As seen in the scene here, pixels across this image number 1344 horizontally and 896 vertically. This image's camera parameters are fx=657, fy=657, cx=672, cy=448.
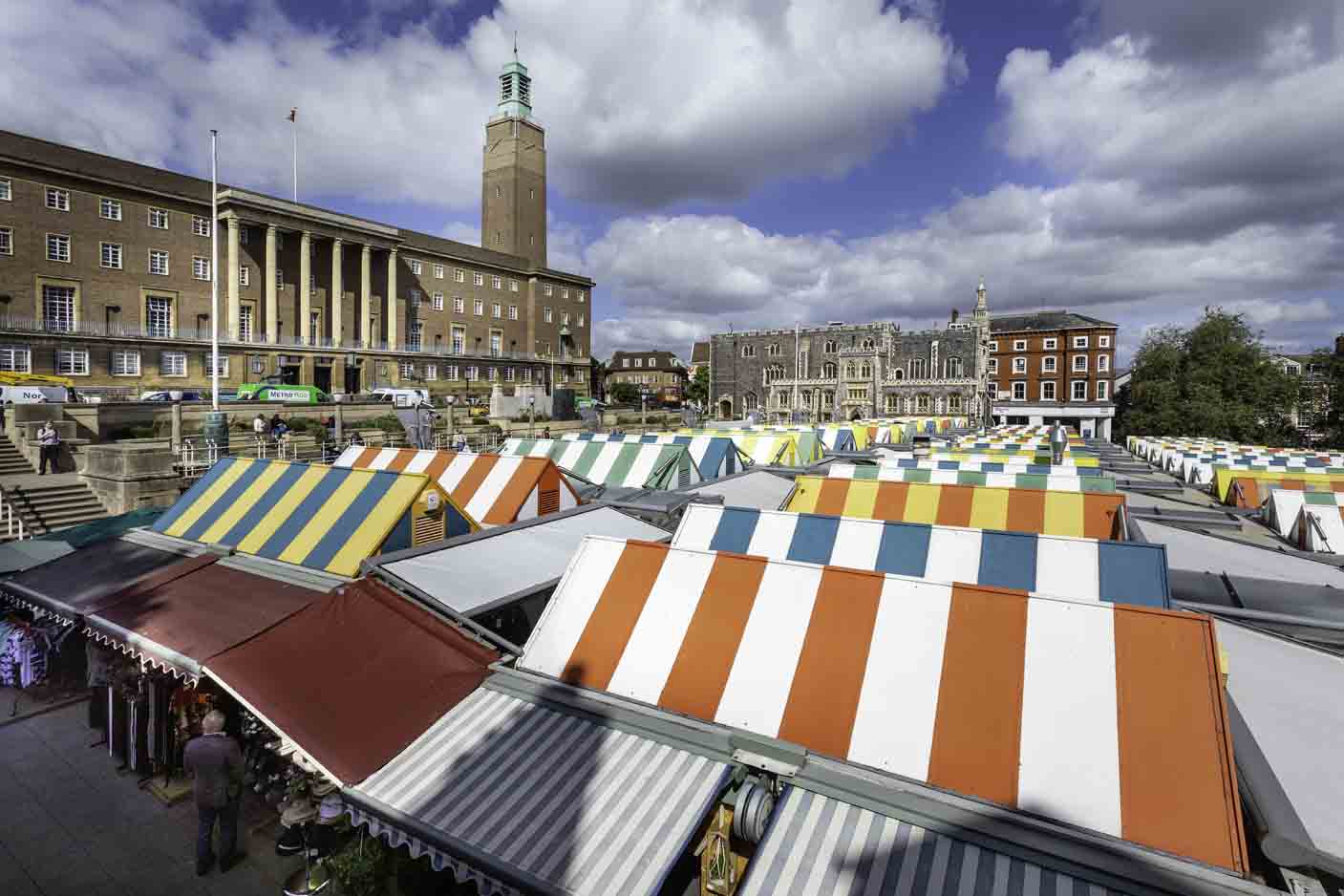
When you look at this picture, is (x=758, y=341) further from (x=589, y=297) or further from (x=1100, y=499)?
(x=1100, y=499)

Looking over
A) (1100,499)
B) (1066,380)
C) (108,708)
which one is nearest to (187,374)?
(108,708)

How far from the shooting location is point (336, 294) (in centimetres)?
5231

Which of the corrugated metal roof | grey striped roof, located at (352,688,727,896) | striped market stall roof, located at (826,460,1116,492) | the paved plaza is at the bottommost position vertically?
the paved plaza

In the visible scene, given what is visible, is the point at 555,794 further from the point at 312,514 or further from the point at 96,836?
the point at 312,514

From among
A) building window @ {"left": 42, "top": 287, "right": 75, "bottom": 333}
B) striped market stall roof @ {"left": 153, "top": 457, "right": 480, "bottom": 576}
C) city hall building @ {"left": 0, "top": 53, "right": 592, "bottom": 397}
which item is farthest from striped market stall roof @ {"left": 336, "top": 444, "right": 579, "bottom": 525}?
building window @ {"left": 42, "top": 287, "right": 75, "bottom": 333}

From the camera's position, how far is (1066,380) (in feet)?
241

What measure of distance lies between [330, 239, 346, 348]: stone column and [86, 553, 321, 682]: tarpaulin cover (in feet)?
168

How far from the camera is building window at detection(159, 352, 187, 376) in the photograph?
1710 inches

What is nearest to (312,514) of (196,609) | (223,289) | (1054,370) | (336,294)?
(196,609)

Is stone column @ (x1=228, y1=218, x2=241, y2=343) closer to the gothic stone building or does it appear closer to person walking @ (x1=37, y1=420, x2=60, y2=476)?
person walking @ (x1=37, y1=420, x2=60, y2=476)

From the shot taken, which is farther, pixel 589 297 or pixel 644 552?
pixel 589 297

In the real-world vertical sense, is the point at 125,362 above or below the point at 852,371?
below

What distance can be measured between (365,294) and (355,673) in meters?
58.9

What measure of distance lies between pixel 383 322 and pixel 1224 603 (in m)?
63.1
